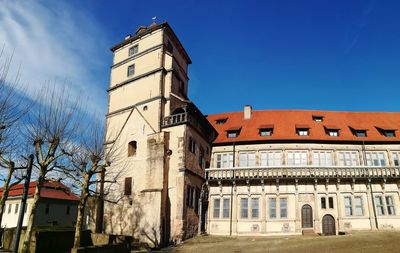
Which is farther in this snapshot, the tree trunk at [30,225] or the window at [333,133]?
the window at [333,133]

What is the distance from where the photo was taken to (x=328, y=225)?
104 ft

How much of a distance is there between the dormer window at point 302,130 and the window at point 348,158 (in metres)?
3.93

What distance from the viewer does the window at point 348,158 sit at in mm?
34625

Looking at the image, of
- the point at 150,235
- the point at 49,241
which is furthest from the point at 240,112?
the point at 49,241

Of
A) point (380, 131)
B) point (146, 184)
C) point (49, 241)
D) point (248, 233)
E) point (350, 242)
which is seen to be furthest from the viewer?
point (380, 131)

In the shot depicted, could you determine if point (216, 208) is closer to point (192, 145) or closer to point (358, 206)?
point (192, 145)

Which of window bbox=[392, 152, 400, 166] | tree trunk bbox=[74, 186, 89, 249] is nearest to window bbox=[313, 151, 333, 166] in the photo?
window bbox=[392, 152, 400, 166]

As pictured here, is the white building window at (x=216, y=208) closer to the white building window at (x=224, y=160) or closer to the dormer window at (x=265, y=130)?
the white building window at (x=224, y=160)

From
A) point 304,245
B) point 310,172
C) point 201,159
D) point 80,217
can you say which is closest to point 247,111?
point 201,159

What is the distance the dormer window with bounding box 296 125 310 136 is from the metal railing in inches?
186

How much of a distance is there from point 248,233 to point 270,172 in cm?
623

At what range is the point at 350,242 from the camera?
22062 mm

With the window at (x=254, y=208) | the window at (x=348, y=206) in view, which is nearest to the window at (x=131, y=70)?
the window at (x=254, y=208)

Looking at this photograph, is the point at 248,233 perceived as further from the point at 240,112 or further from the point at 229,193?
the point at 240,112
